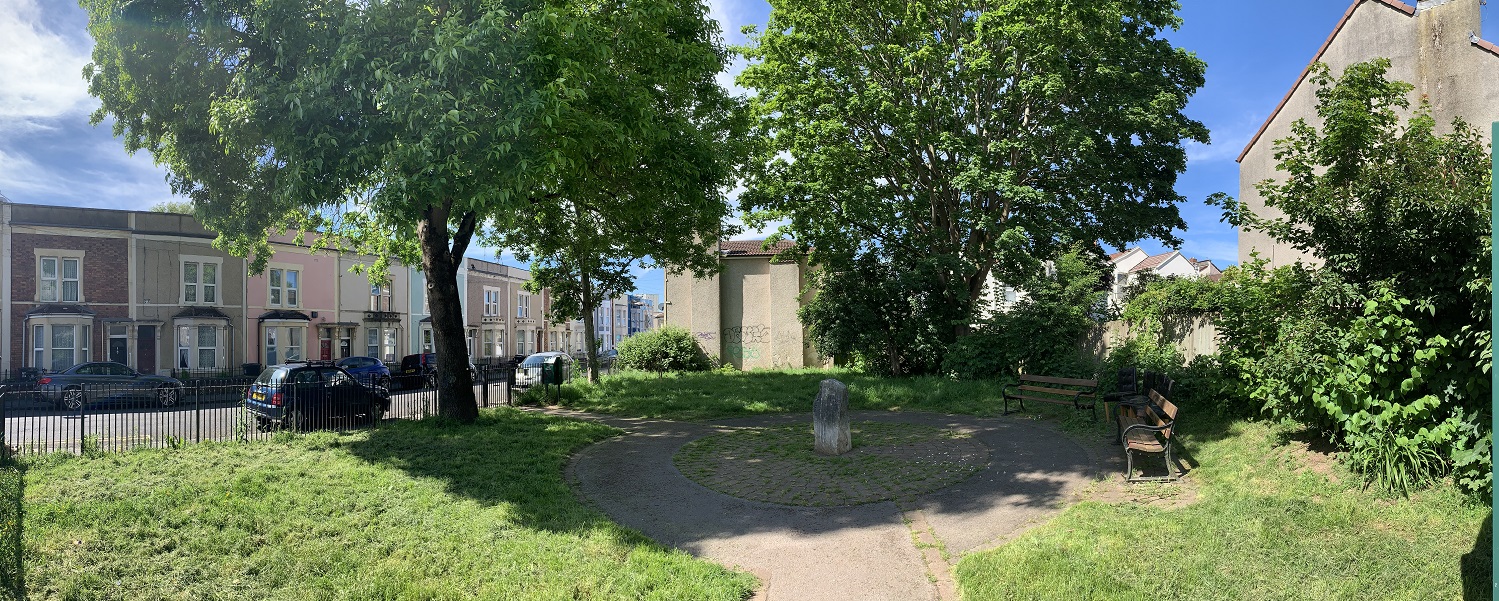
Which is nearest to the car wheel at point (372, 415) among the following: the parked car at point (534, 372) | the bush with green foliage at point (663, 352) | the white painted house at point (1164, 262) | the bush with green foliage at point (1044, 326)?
the parked car at point (534, 372)

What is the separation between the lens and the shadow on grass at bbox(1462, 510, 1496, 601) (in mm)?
4516

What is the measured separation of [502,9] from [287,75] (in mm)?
3324

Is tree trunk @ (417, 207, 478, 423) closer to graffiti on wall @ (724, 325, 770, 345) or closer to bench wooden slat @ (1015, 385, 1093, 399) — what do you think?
bench wooden slat @ (1015, 385, 1093, 399)

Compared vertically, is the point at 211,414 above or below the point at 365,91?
below

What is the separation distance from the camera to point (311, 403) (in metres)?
11.7

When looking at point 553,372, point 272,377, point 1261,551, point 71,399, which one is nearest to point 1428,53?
point 1261,551

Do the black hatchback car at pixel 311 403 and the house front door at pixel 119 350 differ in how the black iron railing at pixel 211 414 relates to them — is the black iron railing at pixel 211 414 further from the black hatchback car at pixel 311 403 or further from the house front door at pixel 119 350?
the house front door at pixel 119 350

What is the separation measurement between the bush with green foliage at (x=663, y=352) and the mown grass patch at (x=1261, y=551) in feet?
68.1

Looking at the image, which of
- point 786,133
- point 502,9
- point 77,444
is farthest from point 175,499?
point 786,133

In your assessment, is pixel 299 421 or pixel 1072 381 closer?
pixel 299 421

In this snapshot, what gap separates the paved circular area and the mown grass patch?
2.12m

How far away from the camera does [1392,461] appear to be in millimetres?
6207

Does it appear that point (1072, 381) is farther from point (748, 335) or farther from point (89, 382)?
point (89, 382)

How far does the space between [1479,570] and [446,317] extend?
1303cm
